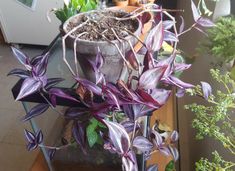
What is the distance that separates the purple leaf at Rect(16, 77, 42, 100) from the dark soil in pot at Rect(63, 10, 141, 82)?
120 millimetres

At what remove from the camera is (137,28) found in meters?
0.66

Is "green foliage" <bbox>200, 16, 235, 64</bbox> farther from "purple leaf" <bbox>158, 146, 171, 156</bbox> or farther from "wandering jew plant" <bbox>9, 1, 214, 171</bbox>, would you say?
"purple leaf" <bbox>158, 146, 171, 156</bbox>

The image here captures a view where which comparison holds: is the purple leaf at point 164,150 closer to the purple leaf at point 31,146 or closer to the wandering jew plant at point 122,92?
the wandering jew plant at point 122,92

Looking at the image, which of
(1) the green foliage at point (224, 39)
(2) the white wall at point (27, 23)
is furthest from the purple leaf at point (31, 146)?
(2) the white wall at point (27, 23)

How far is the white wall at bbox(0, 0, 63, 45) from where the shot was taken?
2328 millimetres

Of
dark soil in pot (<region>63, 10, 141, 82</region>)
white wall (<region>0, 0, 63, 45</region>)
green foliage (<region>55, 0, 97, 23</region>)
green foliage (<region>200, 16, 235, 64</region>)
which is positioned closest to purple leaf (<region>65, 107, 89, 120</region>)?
dark soil in pot (<region>63, 10, 141, 82</region>)

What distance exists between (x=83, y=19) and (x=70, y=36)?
0.13 m

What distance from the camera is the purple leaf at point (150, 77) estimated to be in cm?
51

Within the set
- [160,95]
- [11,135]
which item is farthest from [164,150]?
[11,135]

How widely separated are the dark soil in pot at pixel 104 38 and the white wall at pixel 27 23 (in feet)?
5.46

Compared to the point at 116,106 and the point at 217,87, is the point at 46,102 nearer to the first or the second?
the point at 116,106

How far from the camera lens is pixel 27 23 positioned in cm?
243

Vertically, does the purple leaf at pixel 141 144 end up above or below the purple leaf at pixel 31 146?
above

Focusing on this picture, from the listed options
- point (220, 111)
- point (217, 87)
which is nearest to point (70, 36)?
point (220, 111)
